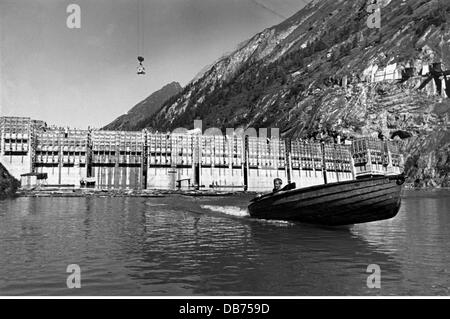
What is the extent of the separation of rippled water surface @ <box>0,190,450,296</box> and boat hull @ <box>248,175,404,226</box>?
4.28ft

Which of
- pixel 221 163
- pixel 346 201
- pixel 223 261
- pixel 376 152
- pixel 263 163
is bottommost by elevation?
pixel 223 261

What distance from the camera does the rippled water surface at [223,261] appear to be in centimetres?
1341

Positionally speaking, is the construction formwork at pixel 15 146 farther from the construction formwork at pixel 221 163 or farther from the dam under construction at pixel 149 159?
the construction formwork at pixel 221 163

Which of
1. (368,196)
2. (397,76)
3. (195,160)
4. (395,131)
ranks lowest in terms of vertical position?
(368,196)

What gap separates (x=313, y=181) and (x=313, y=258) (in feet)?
522

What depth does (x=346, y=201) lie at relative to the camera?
2784 centimetres

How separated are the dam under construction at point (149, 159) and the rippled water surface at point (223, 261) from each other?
11381 centimetres

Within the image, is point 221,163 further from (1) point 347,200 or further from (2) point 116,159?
(1) point 347,200

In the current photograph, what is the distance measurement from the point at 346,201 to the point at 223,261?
1358cm

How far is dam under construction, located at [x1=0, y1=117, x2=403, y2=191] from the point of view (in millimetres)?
133125

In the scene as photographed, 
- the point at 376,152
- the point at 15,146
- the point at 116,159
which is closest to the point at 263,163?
the point at 376,152
